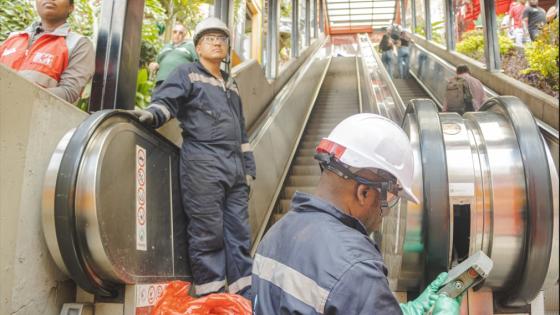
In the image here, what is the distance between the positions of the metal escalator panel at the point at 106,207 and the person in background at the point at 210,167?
0.22 m

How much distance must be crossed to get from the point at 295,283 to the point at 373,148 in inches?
20.4

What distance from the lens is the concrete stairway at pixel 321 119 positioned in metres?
6.44

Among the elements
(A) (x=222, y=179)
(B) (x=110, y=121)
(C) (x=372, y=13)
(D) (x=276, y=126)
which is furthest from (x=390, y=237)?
(C) (x=372, y=13)

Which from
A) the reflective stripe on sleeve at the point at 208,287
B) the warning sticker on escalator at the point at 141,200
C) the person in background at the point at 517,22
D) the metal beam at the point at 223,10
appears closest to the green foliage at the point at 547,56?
the person in background at the point at 517,22

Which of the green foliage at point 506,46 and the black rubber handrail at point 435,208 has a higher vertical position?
the green foliage at point 506,46

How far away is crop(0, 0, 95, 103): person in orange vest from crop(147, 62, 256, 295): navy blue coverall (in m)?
0.51

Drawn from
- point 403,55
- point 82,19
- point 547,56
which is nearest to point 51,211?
point 82,19

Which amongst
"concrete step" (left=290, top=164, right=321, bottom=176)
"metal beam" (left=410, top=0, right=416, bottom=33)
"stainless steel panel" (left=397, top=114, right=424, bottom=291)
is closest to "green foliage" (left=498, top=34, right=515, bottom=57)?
"concrete step" (left=290, top=164, right=321, bottom=176)

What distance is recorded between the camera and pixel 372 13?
35.5 metres

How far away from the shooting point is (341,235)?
1299 mm

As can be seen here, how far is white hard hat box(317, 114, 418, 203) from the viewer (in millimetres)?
1511

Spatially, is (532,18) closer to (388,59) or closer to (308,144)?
(388,59)

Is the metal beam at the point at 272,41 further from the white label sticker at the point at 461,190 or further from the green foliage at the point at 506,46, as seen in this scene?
the white label sticker at the point at 461,190

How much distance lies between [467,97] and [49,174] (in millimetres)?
5624
